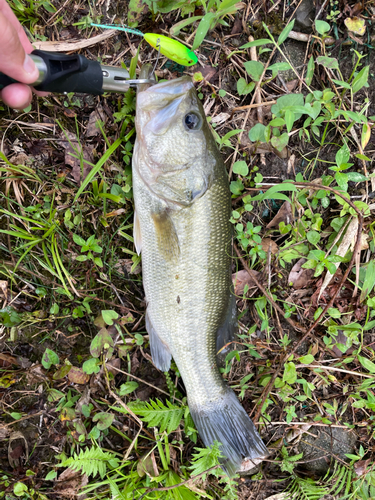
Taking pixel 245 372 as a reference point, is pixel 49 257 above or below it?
above

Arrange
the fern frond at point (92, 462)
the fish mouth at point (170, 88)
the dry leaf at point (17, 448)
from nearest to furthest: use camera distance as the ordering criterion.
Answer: the fish mouth at point (170, 88), the fern frond at point (92, 462), the dry leaf at point (17, 448)

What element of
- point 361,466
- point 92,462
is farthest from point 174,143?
point 361,466

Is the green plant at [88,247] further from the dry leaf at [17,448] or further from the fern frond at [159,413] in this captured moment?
the dry leaf at [17,448]

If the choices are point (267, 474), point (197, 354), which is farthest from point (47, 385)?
point (267, 474)

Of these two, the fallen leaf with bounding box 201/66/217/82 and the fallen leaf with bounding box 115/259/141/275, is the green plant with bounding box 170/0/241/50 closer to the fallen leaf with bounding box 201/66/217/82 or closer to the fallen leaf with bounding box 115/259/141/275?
the fallen leaf with bounding box 201/66/217/82

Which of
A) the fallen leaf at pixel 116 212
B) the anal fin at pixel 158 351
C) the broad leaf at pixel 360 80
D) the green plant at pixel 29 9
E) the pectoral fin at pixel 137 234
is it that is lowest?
the anal fin at pixel 158 351

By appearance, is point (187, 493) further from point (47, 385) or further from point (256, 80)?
point (256, 80)

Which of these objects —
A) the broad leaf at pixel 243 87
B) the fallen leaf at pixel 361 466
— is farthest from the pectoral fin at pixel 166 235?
the fallen leaf at pixel 361 466

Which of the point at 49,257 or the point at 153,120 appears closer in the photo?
the point at 153,120
